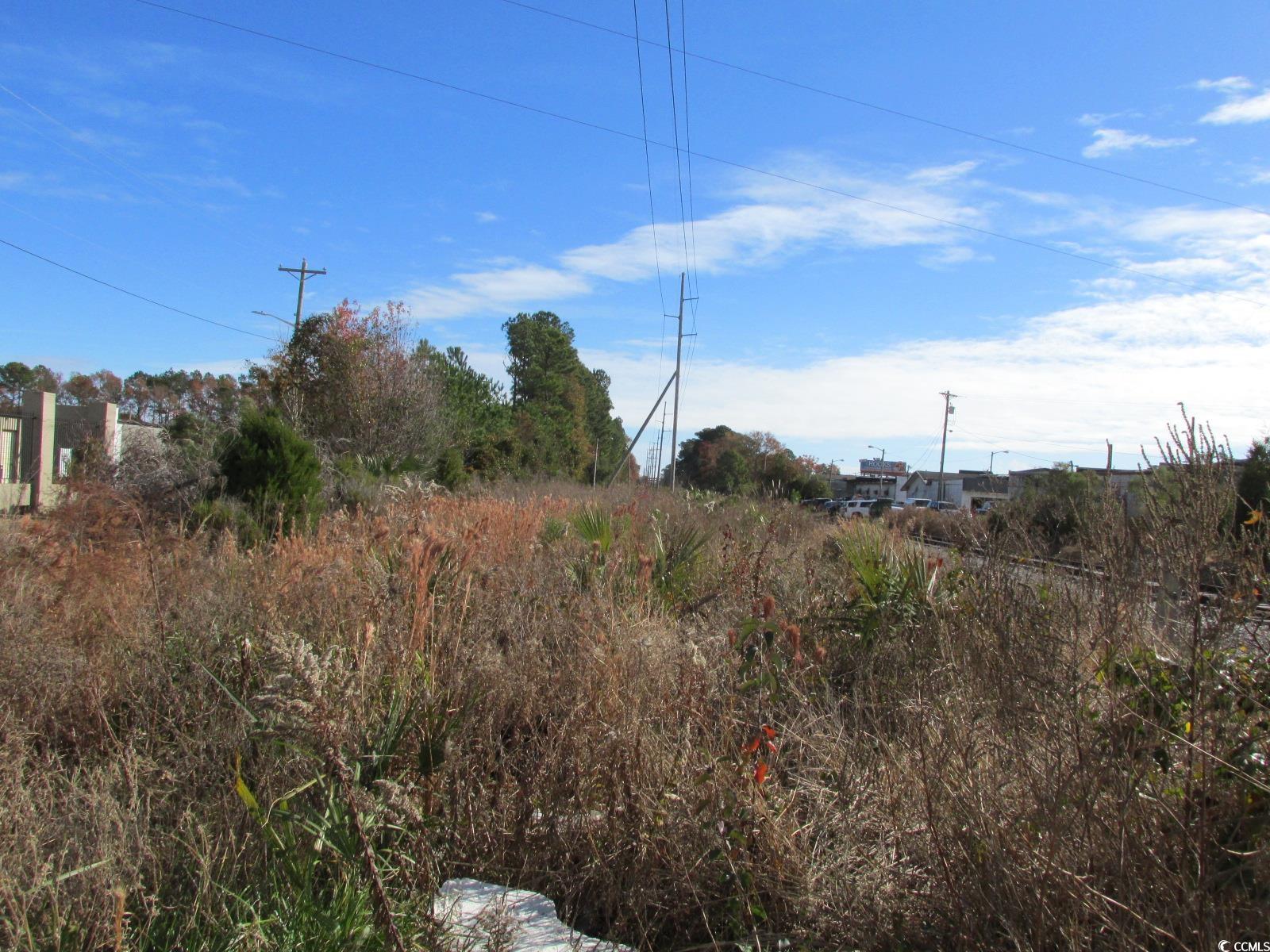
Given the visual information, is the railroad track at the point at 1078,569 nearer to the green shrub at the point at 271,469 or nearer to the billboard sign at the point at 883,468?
the green shrub at the point at 271,469

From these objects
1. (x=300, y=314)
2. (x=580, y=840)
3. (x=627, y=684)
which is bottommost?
(x=580, y=840)

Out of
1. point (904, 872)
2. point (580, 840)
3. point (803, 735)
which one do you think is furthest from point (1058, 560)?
point (580, 840)

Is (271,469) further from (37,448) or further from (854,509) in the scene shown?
(854,509)

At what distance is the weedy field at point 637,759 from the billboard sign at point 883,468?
300ft

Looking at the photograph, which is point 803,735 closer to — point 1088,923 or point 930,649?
point 930,649

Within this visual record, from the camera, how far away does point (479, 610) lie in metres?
4.74

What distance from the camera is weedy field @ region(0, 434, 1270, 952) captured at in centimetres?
226

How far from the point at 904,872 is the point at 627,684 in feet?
4.90

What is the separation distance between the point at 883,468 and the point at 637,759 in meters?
97.3

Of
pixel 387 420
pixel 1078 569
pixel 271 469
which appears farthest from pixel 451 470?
pixel 1078 569

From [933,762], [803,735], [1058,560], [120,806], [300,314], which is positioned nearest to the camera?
[933,762]

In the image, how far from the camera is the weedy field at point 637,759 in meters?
2.26

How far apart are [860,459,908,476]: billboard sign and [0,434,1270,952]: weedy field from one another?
9156 cm

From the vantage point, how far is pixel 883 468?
96812 mm
